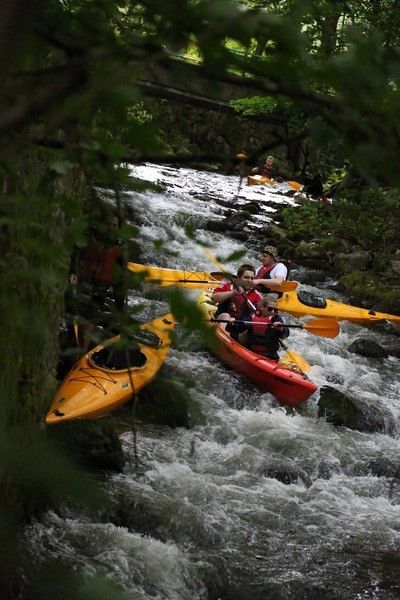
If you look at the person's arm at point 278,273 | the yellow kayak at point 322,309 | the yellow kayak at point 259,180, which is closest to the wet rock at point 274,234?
the yellow kayak at point 322,309

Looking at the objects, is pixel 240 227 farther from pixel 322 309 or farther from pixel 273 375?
pixel 273 375

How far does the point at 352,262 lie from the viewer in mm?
11891

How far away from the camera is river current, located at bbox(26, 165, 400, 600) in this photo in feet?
13.0

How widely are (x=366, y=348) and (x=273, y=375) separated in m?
2.48

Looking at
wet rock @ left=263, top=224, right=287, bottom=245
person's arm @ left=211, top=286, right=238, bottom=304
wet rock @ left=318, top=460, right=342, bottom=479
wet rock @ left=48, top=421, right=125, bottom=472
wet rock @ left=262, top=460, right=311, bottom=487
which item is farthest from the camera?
wet rock @ left=263, top=224, right=287, bottom=245

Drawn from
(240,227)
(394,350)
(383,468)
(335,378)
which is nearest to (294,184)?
(240,227)

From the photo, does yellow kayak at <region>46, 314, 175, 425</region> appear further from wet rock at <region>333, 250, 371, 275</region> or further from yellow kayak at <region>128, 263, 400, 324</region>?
wet rock at <region>333, 250, 371, 275</region>

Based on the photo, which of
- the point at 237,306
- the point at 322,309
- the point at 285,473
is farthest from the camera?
the point at 322,309

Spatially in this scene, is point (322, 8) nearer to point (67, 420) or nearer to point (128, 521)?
point (128, 521)

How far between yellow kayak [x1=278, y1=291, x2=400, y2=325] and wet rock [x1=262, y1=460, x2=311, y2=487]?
3.51 m

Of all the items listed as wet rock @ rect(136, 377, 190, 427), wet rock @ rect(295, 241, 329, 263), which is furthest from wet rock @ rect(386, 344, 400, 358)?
wet rock @ rect(136, 377, 190, 427)

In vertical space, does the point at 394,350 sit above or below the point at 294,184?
below

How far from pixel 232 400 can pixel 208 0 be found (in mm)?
5840

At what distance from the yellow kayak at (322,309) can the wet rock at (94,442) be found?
436 cm
